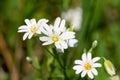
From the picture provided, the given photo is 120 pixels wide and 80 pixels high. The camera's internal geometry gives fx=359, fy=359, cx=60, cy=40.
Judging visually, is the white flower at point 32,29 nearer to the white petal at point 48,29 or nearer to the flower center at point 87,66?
the white petal at point 48,29

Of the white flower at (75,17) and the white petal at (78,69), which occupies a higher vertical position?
the white flower at (75,17)

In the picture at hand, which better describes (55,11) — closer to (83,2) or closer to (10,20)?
(10,20)

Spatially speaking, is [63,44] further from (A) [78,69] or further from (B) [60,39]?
(A) [78,69]

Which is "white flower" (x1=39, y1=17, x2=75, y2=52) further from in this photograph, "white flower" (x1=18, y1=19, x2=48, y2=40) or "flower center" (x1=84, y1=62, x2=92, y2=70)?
"flower center" (x1=84, y1=62, x2=92, y2=70)

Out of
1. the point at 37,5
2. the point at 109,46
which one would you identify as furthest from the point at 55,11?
the point at 109,46

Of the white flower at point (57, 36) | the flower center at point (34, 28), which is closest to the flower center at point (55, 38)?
the white flower at point (57, 36)
